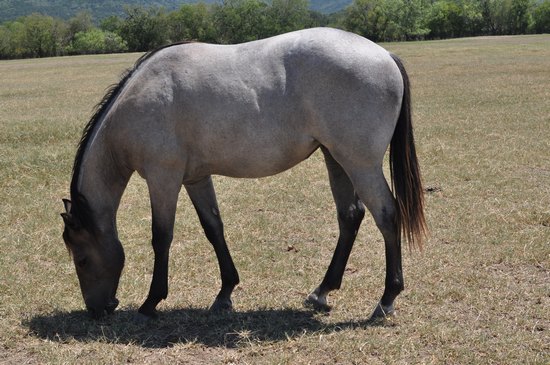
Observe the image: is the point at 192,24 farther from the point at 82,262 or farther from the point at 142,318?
the point at 142,318

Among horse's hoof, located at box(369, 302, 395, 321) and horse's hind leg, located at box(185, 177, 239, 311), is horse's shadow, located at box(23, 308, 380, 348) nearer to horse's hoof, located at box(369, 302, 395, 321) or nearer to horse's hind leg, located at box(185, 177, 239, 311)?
horse's hoof, located at box(369, 302, 395, 321)

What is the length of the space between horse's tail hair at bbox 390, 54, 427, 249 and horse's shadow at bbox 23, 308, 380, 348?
832 millimetres

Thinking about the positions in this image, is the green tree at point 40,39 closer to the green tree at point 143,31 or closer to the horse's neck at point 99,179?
the green tree at point 143,31

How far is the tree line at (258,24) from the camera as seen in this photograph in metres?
76.1

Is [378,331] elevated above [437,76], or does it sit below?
above

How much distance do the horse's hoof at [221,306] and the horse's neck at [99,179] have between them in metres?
1.03

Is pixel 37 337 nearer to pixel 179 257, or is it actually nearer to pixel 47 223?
pixel 179 257

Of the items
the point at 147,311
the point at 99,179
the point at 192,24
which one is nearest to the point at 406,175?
the point at 147,311

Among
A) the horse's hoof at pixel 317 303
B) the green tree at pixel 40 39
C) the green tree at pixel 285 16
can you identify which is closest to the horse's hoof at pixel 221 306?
the horse's hoof at pixel 317 303

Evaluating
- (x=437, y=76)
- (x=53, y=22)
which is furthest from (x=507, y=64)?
(x=53, y=22)

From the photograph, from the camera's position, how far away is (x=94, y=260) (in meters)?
4.80

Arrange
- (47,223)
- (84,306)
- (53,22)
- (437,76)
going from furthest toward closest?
(53,22) → (437,76) → (47,223) → (84,306)

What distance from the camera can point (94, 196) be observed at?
190 inches

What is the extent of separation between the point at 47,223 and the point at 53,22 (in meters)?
88.7
